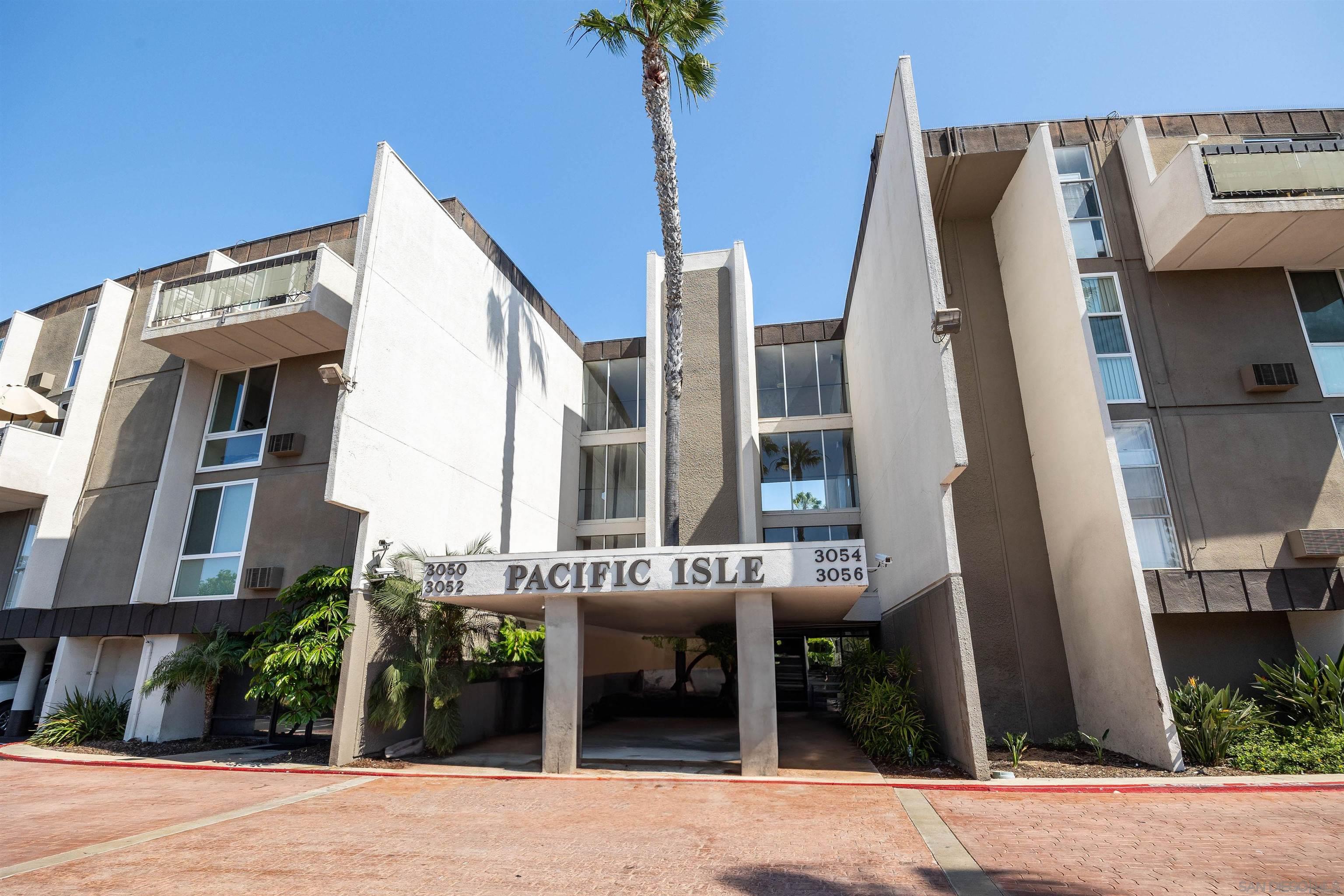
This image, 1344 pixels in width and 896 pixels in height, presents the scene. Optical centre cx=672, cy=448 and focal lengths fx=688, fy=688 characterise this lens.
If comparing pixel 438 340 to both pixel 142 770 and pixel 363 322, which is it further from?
pixel 142 770

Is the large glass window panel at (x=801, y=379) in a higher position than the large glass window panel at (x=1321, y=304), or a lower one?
higher

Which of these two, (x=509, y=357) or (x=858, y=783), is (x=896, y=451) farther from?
(x=509, y=357)

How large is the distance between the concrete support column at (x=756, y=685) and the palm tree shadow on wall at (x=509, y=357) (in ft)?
21.4

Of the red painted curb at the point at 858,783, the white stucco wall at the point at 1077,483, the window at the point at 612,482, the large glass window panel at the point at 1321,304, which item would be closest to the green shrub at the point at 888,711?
the red painted curb at the point at 858,783

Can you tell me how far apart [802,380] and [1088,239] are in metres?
9.60

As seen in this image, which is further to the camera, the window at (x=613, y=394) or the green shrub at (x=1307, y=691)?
the window at (x=613, y=394)

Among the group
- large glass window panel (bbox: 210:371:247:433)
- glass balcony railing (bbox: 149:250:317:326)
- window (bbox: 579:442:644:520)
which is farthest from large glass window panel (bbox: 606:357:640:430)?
large glass window panel (bbox: 210:371:247:433)

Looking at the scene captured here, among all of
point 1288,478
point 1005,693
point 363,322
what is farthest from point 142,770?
point 1288,478

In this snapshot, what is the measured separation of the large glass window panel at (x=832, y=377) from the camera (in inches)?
869

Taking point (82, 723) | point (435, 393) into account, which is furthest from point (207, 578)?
point (435, 393)

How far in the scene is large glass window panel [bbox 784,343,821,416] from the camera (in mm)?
22188

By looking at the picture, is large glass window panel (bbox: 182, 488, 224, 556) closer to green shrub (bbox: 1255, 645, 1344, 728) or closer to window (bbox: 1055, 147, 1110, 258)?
window (bbox: 1055, 147, 1110, 258)

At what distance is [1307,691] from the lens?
11211 mm

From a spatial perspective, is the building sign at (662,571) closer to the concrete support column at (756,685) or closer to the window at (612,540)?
the concrete support column at (756,685)
